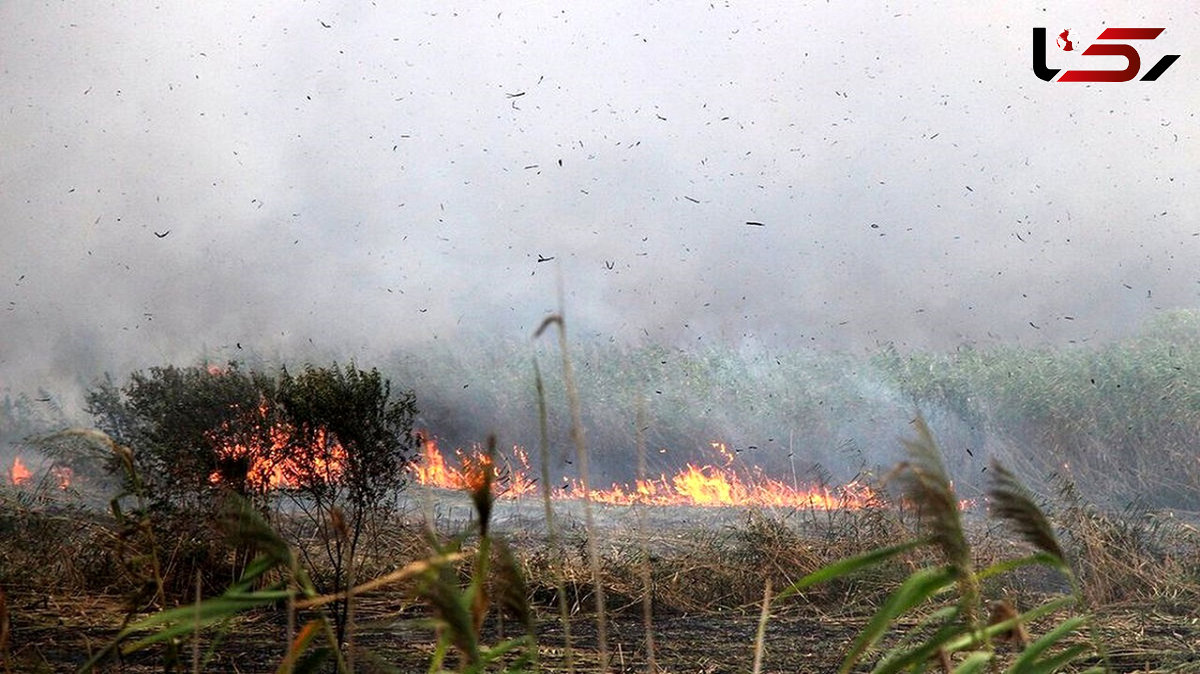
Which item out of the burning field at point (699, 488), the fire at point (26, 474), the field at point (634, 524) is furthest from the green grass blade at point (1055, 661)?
the burning field at point (699, 488)

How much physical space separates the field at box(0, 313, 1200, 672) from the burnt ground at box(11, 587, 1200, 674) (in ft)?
0.06

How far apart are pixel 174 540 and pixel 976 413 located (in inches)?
205

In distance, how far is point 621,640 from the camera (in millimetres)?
3773

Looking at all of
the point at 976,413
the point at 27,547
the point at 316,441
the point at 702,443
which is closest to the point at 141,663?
the point at 316,441

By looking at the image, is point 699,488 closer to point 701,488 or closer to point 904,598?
point 701,488

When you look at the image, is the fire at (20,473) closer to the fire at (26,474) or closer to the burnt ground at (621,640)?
the fire at (26,474)

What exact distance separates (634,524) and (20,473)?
3356 mm

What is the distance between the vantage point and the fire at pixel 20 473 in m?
Answer: 6.40

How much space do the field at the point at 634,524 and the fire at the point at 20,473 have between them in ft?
0.05

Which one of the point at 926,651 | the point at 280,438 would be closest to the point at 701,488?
the point at 280,438

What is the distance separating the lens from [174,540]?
4.53 meters

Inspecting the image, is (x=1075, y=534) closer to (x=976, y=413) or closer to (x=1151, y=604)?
(x=1151, y=604)

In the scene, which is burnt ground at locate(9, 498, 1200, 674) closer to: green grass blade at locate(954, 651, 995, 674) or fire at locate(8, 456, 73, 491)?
fire at locate(8, 456, 73, 491)

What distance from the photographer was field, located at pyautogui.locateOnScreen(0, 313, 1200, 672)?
1.31 m
